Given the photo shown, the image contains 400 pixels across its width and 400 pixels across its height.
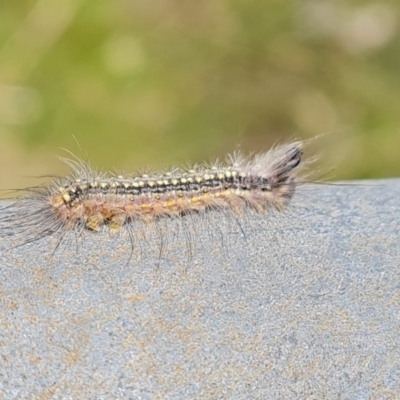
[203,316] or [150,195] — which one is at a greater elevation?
[150,195]

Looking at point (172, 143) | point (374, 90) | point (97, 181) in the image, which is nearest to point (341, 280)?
point (97, 181)

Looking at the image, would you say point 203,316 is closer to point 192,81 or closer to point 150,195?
point 150,195

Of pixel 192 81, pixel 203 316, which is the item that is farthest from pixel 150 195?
pixel 192 81

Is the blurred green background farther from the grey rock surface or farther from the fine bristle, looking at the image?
the grey rock surface

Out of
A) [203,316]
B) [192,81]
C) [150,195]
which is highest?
[192,81]

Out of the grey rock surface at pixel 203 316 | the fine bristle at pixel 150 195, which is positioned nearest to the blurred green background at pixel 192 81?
the fine bristle at pixel 150 195

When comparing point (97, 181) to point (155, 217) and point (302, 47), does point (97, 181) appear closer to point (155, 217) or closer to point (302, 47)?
point (155, 217)
